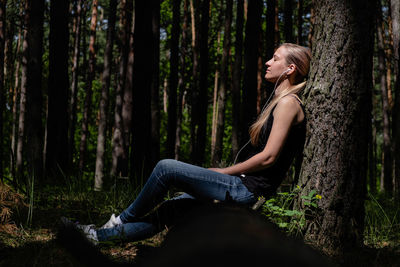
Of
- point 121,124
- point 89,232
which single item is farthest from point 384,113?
point 89,232

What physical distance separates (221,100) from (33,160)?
7.54m

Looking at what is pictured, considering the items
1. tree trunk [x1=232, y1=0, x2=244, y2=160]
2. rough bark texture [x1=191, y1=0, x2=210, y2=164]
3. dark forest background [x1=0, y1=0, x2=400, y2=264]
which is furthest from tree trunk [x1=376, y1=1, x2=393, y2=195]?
rough bark texture [x1=191, y1=0, x2=210, y2=164]

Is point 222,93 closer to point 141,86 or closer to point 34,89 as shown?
point 141,86

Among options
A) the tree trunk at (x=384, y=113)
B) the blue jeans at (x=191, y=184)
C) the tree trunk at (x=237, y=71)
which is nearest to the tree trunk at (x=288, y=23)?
the tree trunk at (x=237, y=71)

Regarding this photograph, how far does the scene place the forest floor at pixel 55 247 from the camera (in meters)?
2.64

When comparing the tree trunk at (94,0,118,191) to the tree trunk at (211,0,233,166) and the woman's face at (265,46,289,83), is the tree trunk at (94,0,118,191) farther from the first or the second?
the woman's face at (265,46,289,83)

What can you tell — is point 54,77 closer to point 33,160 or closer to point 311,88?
point 33,160

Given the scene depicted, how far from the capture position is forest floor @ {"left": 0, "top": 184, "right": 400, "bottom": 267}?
104 inches

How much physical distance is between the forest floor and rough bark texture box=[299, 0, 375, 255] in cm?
23

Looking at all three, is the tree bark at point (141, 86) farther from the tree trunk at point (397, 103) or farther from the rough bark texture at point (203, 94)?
the rough bark texture at point (203, 94)

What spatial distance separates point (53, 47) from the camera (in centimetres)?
786

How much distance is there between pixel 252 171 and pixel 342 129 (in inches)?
31.0

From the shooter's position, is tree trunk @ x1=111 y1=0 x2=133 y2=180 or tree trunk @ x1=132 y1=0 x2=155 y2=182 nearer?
tree trunk @ x1=132 y1=0 x2=155 y2=182

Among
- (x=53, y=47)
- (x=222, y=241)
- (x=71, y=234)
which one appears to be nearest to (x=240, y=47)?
(x=53, y=47)
